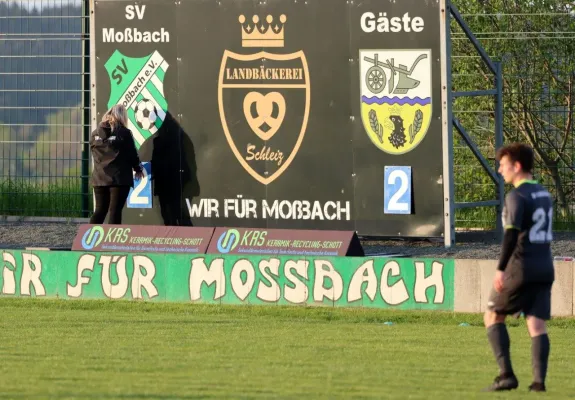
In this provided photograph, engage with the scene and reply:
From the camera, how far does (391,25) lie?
15078mm

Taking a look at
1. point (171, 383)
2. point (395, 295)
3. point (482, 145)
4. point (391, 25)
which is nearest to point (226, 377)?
point (171, 383)

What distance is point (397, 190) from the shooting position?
50.2 feet

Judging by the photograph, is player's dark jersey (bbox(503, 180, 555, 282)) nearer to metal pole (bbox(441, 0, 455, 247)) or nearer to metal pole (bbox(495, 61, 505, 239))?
metal pole (bbox(441, 0, 455, 247))

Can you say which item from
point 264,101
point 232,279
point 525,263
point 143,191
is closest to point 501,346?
point 525,263

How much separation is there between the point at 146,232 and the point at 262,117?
1.88 metres

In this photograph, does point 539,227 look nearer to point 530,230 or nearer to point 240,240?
point 530,230

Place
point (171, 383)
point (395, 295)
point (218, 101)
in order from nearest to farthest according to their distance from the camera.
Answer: point (171, 383) → point (395, 295) → point (218, 101)

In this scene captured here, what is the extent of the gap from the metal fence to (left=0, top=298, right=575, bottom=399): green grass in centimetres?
494

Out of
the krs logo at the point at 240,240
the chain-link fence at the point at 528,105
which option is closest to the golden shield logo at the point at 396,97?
the krs logo at the point at 240,240

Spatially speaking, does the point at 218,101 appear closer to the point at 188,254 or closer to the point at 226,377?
the point at 188,254

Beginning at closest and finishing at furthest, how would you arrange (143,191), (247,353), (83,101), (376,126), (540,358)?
(540,358)
(247,353)
(376,126)
(143,191)
(83,101)

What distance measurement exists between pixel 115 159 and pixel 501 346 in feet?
26.4

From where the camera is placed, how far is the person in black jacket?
16.0m

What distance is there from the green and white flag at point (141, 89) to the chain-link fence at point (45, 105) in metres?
2.53
